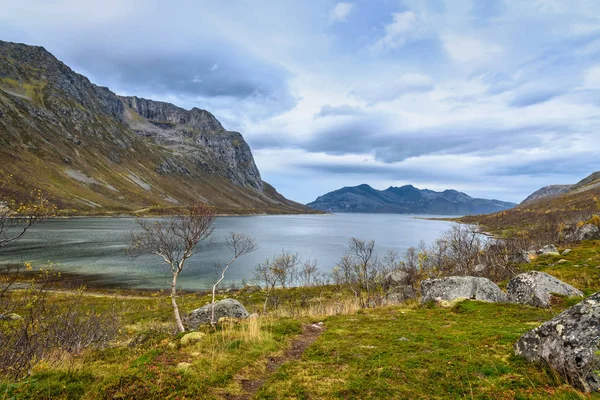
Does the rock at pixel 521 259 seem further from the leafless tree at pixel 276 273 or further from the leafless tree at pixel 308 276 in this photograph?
the leafless tree at pixel 308 276

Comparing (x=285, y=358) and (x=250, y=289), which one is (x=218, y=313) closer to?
(x=285, y=358)

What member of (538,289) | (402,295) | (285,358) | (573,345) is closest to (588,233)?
(402,295)

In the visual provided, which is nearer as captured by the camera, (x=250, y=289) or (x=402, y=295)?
(x=402, y=295)

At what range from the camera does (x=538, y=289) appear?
19094 mm

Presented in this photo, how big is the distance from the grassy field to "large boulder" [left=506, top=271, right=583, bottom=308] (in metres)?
0.98

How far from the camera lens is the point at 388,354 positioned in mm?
11266

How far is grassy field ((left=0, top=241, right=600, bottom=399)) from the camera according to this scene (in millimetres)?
7970

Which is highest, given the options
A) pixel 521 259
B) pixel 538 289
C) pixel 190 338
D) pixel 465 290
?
pixel 538 289

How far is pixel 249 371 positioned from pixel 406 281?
4963 centimetres

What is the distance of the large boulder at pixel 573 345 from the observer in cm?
745

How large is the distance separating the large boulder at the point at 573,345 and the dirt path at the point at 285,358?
8210 mm

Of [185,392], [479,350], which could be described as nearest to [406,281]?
[479,350]

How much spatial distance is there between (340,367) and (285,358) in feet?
9.63

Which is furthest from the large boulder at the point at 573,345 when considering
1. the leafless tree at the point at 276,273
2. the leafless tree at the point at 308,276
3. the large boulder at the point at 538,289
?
the leafless tree at the point at 308,276
